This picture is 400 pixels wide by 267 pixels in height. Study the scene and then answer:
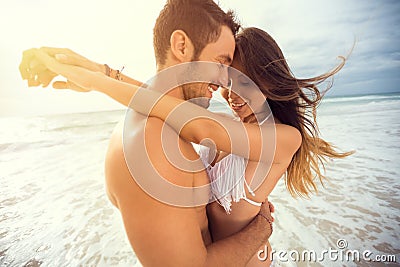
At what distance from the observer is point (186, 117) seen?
136 cm

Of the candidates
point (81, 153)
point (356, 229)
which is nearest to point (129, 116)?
point (356, 229)

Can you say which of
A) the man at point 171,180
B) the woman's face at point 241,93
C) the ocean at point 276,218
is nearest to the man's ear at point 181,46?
the man at point 171,180

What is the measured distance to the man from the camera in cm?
117

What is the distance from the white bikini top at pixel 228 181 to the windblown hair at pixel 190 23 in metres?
0.67

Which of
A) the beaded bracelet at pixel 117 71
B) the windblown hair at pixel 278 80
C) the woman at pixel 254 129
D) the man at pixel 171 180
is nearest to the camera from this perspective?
the man at pixel 171 180

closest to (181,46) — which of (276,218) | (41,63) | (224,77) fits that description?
(224,77)

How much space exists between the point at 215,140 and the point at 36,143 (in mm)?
11942

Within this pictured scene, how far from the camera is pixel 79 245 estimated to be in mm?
3594

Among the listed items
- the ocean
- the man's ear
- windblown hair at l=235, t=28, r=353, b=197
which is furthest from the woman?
the ocean

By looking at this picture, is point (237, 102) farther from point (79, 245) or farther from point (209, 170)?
point (79, 245)

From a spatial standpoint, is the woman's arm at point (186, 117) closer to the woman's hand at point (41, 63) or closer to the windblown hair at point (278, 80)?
the woman's hand at point (41, 63)

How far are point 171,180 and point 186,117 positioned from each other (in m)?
0.33

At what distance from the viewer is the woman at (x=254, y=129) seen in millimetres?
1468

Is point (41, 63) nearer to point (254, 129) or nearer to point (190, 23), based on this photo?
point (190, 23)
